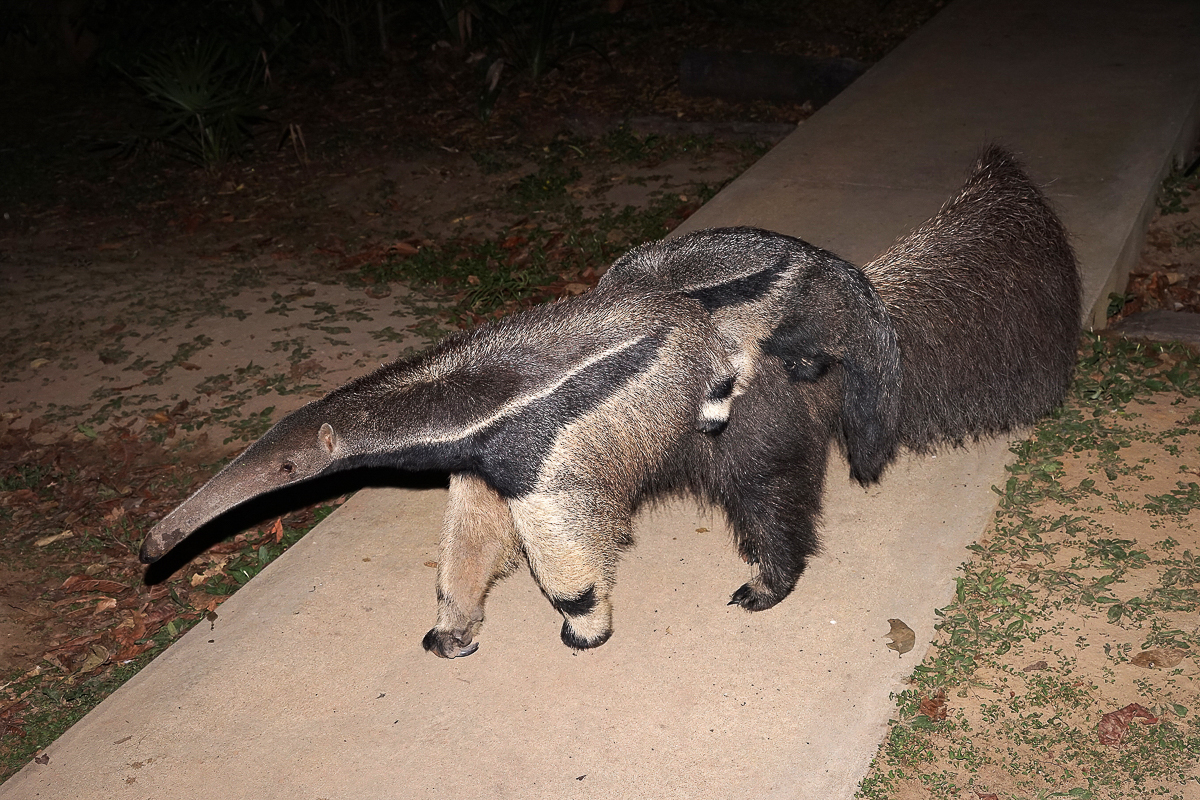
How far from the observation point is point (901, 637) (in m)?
3.14

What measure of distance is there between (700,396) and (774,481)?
1.37ft

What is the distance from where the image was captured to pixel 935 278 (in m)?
3.59

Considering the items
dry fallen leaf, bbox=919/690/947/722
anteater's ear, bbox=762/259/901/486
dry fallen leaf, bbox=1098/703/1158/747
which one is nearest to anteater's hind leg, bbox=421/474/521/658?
anteater's ear, bbox=762/259/901/486

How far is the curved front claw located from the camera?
327 cm

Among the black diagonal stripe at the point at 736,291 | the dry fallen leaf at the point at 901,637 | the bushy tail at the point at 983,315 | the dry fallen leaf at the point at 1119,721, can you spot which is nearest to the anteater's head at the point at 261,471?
the black diagonal stripe at the point at 736,291

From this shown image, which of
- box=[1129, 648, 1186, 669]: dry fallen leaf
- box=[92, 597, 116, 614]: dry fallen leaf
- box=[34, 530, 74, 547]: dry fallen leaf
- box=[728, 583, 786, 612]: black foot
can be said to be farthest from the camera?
box=[34, 530, 74, 547]: dry fallen leaf

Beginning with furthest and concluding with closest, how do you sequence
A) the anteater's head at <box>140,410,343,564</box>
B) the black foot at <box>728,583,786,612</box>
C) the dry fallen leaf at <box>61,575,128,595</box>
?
the dry fallen leaf at <box>61,575,128,595</box>, the black foot at <box>728,583,786,612</box>, the anteater's head at <box>140,410,343,564</box>

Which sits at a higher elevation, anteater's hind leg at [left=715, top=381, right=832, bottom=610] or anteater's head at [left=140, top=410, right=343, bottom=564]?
anteater's head at [left=140, top=410, right=343, bottom=564]

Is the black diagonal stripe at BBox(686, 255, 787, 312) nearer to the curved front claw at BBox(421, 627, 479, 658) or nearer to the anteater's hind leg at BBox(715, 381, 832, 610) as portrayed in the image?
the anteater's hind leg at BBox(715, 381, 832, 610)

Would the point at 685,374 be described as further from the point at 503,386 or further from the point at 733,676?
the point at 733,676

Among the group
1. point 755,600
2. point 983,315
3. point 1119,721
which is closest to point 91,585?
point 755,600

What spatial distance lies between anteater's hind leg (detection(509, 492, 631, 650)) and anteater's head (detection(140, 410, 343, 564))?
1.82 ft

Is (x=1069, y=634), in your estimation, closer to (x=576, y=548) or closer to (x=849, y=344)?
(x=849, y=344)

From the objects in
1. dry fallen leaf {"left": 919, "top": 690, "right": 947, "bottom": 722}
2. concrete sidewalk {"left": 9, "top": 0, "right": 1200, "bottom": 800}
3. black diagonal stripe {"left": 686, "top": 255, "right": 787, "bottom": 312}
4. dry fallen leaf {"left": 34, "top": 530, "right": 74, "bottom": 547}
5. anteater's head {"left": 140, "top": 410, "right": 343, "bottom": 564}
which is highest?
black diagonal stripe {"left": 686, "top": 255, "right": 787, "bottom": 312}
